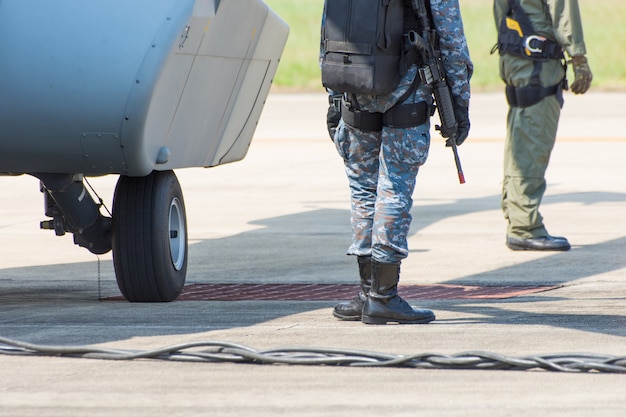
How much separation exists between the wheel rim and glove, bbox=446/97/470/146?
5.83 ft

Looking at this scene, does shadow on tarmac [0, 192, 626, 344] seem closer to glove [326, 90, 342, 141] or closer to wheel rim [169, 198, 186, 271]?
wheel rim [169, 198, 186, 271]

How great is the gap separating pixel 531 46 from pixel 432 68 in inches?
123

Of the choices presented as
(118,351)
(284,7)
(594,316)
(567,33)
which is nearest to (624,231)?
(567,33)

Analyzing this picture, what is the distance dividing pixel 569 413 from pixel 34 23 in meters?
3.06

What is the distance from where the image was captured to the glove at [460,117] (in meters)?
6.14

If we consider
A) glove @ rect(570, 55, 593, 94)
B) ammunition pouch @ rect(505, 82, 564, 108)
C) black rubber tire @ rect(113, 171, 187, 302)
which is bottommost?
black rubber tire @ rect(113, 171, 187, 302)

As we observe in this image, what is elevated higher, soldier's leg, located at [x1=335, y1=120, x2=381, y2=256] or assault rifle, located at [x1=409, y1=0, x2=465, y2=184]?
assault rifle, located at [x1=409, y1=0, x2=465, y2=184]

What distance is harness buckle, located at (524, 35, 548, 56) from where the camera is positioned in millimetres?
8961

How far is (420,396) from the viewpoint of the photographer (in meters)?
4.73

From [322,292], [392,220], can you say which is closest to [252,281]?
[322,292]

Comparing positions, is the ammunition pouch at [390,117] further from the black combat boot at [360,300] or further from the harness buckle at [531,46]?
the harness buckle at [531,46]

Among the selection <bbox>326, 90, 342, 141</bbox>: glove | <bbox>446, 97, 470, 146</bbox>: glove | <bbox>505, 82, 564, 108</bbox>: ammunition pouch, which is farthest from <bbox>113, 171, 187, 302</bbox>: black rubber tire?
<bbox>505, 82, 564, 108</bbox>: ammunition pouch

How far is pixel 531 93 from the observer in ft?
29.7

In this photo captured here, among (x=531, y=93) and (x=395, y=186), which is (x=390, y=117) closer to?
(x=395, y=186)
